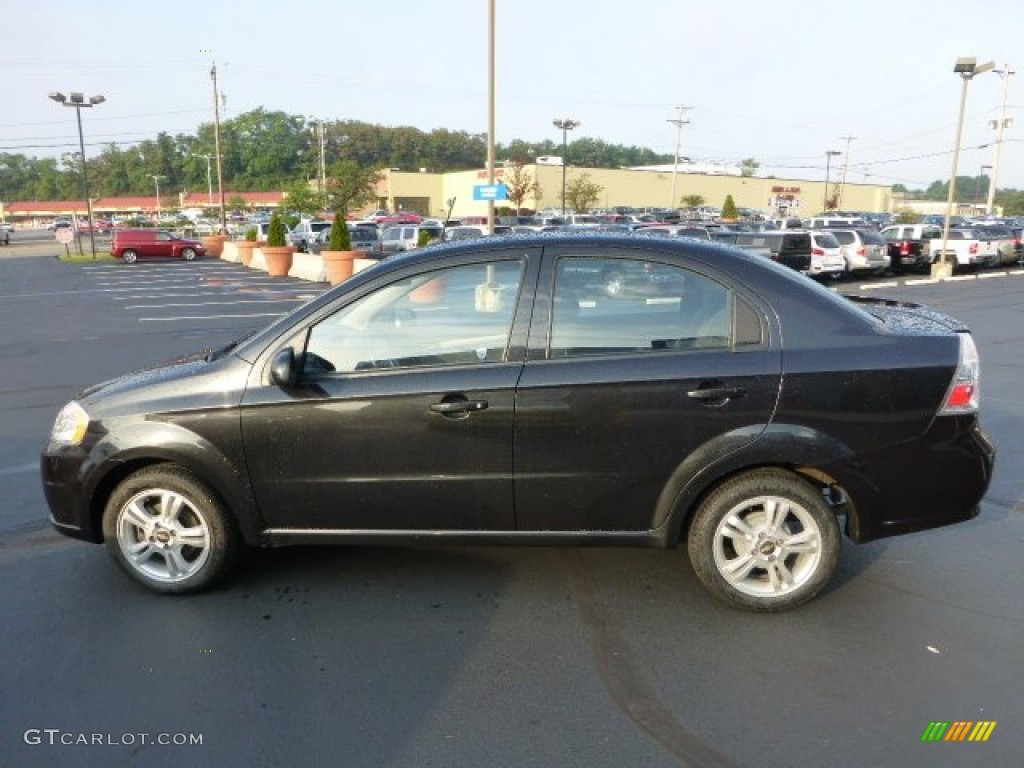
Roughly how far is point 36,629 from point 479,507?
2057 millimetres

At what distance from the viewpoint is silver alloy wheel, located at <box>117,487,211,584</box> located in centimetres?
380

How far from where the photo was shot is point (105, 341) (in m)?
12.7

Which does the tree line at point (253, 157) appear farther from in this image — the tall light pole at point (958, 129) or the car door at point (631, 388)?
the car door at point (631, 388)

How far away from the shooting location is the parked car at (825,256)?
23.5m

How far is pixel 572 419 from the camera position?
11.5 ft

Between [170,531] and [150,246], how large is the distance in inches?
1562

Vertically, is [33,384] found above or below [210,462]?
below

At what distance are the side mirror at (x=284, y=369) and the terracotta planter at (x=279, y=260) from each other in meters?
25.6

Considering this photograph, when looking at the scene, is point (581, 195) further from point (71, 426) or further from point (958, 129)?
point (71, 426)

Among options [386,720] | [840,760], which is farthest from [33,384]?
[840,760]

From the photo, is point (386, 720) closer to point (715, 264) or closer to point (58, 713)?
point (58, 713)

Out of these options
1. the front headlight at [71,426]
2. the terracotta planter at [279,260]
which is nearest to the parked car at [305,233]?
the terracotta planter at [279,260]

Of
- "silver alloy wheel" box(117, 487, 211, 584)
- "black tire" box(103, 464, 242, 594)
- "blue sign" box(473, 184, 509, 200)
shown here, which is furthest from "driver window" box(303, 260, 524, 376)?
"blue sign" box(473, 184, 509, 200)

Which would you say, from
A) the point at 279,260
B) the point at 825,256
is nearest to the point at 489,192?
the point at 825,256
